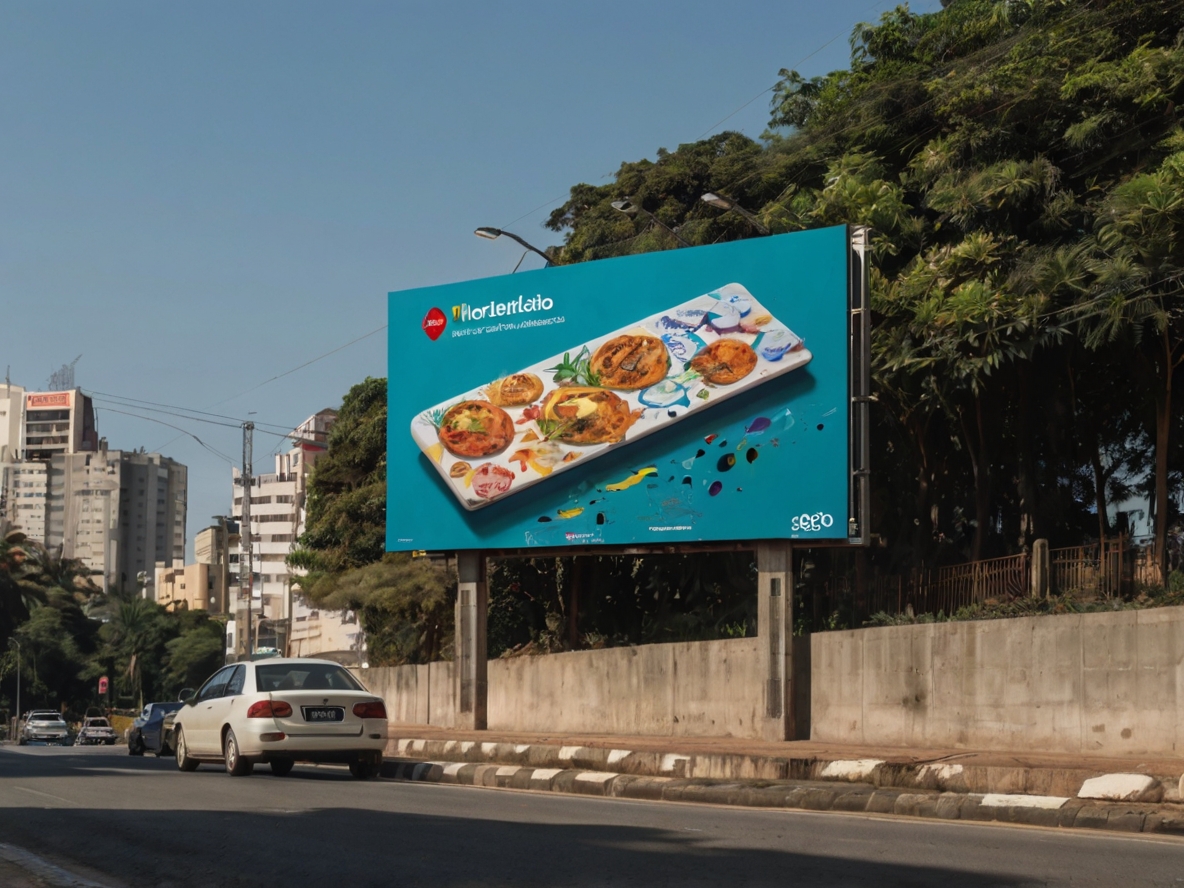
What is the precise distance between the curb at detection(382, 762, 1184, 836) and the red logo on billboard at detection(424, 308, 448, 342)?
8.43m

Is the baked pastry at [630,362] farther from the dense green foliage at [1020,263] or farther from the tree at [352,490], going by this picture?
the tree at [352,490]

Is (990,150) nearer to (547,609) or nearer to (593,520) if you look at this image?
(593,520)

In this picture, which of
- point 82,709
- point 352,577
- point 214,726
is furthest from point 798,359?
point 82,709

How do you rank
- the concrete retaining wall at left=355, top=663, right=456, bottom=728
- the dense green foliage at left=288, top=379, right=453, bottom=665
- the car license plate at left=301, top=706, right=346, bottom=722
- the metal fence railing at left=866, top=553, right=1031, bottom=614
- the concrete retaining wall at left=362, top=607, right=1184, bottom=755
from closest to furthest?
the car license plate at left=301, top=706, right=346, bottom=722, the concrete retaining wall at left=362, top=607, right=1184, bottom=755, the metal fence railing at left=866, top=553, right=1031, bottom=614, the concrete retaining wall at left=355, top=663, right=456, bottom=728, the dense green foliage at left=288, top=379, right=453, bottom=665

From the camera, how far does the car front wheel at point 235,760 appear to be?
16516mm

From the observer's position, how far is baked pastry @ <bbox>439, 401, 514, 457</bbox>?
23297 millimetres

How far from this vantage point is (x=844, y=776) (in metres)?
14.7

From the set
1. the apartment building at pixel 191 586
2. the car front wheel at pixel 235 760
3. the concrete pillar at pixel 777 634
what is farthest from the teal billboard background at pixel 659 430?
the apartment building at pixel 191 586

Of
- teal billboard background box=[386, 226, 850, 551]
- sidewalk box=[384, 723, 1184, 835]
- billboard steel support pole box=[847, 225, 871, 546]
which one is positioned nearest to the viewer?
sidewalk box=[384, 723, 1184, 835]

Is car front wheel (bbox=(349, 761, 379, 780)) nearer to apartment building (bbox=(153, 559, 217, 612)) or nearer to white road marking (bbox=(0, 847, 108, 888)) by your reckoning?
white road marking (bbox=(0, 847, 108, 888))

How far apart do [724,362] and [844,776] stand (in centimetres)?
782

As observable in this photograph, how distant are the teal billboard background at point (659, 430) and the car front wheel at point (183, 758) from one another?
6.43 m

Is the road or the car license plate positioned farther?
the car license plate

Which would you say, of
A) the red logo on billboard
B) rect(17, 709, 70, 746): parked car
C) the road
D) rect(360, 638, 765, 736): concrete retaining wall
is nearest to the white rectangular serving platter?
the red logo on billboard
